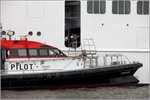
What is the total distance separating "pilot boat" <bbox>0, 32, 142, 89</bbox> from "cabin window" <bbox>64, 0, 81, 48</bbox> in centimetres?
97

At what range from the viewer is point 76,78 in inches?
796

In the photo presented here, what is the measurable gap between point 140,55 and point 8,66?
192 inches

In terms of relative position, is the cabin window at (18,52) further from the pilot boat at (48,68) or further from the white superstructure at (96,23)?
the white superstructure at (96,23)

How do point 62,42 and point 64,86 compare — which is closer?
point 64,86

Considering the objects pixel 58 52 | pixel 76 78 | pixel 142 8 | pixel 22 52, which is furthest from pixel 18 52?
pixel 142 8

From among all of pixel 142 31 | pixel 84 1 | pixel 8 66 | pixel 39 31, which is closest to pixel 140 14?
pixel 142 31

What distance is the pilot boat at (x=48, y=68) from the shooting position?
19.9m

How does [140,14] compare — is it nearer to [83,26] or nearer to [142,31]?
[142,31]

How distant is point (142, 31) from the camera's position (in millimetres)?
21984

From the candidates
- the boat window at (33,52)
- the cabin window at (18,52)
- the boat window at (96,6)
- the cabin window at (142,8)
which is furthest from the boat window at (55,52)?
the cabin window at (142,8)

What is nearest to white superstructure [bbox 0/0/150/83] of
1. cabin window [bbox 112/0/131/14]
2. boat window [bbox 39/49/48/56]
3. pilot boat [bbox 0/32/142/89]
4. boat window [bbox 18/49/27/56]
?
cabin window [bbox 112/0/131/14]

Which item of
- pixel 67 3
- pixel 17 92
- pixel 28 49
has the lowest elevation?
pixel 17 92

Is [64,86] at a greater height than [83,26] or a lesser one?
lesser

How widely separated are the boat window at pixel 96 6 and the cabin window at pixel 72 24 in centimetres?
40
